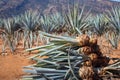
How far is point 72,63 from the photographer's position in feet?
11.8

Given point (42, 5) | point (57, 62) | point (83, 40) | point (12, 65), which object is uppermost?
point (42, 5)

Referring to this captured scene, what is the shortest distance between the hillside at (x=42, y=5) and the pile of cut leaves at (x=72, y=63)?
187 ft

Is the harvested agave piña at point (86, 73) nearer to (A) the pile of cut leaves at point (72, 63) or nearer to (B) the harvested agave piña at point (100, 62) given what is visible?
(A) the pile of cut leaves at point (72, 63)

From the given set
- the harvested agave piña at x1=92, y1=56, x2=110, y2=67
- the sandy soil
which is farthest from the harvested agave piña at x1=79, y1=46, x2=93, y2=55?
the sandy soil

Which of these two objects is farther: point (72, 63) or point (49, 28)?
point (49, 28)

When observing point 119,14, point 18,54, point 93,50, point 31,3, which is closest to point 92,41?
point 93,50

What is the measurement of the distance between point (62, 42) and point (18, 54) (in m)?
6.29

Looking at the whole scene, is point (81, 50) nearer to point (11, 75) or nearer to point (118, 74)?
point (118, 74)

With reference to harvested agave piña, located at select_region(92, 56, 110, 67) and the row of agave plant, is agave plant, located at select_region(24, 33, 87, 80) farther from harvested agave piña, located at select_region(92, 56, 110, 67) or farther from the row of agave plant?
harvested agave piña, located at select_region(92, 56, 110, 67)

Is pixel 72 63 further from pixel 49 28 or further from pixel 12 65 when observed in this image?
pixel 49 28

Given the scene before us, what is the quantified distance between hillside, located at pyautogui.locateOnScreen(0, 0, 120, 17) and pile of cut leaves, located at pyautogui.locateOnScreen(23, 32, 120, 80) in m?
56.9

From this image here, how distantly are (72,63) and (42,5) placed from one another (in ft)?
218

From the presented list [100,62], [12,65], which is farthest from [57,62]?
[12,65]

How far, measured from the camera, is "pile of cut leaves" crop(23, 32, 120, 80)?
3.53 metres
